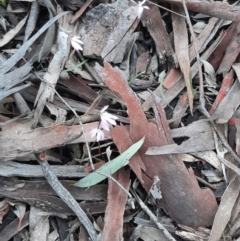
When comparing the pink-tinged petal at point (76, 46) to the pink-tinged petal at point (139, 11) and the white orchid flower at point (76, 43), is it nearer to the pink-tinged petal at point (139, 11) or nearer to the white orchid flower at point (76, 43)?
the white orchid flower at point (76, 43)

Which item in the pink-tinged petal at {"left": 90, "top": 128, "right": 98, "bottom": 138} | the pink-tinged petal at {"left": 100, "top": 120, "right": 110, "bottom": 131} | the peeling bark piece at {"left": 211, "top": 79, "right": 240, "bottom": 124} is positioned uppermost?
the peeling bark piece at {"left": 211, "top": 79, "right": 240, "bottom": 124}

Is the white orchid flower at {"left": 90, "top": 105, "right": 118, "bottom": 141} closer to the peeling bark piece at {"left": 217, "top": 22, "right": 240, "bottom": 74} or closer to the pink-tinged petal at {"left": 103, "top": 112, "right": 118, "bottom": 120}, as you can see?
the pink-tinged petal at {"left": 103, "top": 112, "right": 118, "bottom": 120}

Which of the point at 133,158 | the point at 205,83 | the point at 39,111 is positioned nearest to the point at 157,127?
the point at 133,158

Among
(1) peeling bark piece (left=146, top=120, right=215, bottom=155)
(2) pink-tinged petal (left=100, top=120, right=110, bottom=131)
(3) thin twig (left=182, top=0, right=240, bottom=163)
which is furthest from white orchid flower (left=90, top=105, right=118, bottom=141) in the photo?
(3) thin twig (left=182, top=0, right=240, bottom=163)

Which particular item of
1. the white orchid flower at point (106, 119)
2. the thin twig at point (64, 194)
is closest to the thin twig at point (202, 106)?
the white orchid flower at point (106, 119)

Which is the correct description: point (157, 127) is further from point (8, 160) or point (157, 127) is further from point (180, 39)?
point (8, 160)

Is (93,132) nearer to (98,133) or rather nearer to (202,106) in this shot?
(98,133)
